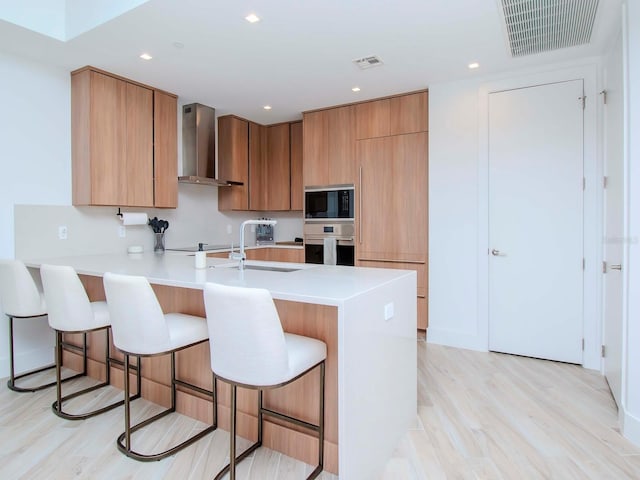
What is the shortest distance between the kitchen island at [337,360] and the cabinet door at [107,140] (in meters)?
1.06

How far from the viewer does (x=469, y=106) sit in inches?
135

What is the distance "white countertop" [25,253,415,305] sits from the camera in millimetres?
1574

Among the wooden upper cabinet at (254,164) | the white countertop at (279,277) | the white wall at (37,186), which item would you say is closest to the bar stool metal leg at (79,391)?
the white countertop at (279,277)

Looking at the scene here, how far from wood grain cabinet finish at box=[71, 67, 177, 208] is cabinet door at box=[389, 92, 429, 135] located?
234cm

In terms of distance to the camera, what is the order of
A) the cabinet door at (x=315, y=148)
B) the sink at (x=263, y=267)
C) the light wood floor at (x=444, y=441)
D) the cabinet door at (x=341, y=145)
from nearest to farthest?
1. the light wood floor at (x=444, y=441)
2. the sink at (x=263, y=267)
3. the cabinet door at (x=341, y=145)
4. the cabinet door at (x=315, y=148)

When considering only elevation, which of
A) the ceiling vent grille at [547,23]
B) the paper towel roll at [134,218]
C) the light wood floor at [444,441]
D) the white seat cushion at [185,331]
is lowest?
the light wood floor at [444,441]

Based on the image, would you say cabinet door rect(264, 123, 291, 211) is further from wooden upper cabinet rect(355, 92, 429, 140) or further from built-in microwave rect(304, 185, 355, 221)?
wooden upper cabinet rect(355, 92, 429, 140)

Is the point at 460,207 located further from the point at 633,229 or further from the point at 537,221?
the point at 633,229

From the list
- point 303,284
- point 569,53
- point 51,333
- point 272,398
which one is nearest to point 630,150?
point 569,53

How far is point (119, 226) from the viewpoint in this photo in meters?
3.67

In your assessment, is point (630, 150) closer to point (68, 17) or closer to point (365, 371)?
point (365, 371)

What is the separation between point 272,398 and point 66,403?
153cm

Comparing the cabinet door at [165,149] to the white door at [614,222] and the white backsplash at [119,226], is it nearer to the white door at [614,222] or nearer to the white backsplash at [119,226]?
the white backsplash at [119,226]

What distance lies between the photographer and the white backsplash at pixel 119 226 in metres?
3.03
